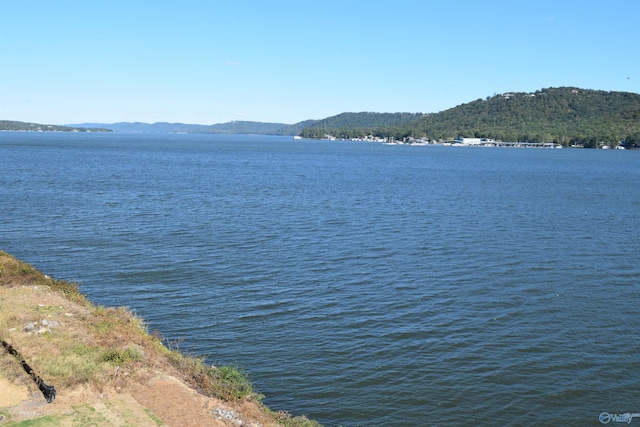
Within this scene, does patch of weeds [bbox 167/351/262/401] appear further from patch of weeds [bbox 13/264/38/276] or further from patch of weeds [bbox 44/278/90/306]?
patch of weeds [bbox 13/264/38/276]

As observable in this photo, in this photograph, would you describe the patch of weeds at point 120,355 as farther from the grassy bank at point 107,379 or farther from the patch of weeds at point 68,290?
the patch of weeds at point 68,290

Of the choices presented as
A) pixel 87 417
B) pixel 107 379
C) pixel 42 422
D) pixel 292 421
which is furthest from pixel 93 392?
pixel 292 421

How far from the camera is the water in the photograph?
67.1ft

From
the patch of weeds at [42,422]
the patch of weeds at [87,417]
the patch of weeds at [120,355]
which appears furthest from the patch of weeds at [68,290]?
the patch of weeds at [42,422]

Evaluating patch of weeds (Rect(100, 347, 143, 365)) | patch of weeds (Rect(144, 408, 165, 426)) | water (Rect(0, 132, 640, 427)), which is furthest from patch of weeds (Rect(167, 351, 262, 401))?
patch of weeds (Rect(144, 408, 165, 426))

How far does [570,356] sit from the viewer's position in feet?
77.3

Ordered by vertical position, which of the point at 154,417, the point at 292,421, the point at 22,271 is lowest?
the point at 292,421

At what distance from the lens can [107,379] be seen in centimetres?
1683

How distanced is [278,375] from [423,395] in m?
5.34

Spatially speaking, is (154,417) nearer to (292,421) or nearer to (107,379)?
(107,379)

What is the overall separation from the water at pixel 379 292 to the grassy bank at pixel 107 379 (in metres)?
2.18

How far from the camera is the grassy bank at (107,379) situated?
15.1 m

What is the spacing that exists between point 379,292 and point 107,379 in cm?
1707

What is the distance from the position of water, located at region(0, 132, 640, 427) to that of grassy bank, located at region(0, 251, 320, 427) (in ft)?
7.16
